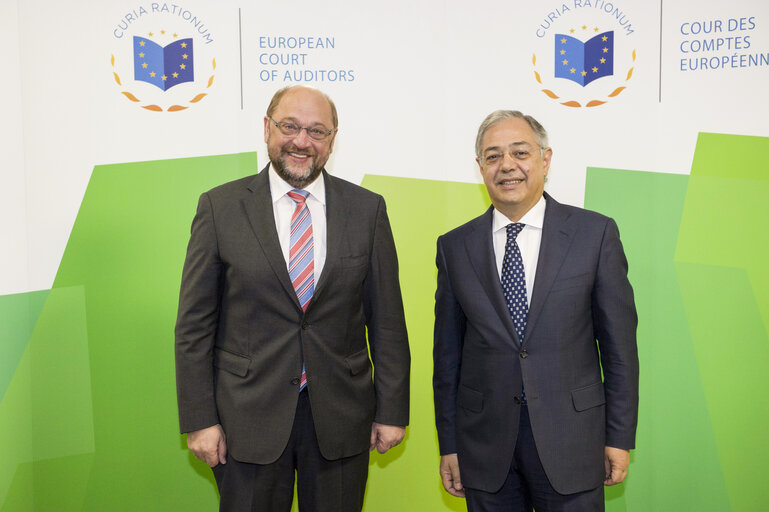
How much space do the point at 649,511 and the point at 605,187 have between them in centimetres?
159

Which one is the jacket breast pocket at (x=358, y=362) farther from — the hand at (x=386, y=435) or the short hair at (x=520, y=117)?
the short hair at (x=520, y=117)

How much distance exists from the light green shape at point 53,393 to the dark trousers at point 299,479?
1.33 metres

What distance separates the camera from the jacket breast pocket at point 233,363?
2.05 metres

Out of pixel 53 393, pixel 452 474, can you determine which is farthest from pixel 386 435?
pixel 53 393

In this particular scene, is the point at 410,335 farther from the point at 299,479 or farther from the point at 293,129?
the point at 293,129

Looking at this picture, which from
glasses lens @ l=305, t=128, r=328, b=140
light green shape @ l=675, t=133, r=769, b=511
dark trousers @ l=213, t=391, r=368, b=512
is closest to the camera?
dark trousers @ l=213, t=391, r=368, b=512

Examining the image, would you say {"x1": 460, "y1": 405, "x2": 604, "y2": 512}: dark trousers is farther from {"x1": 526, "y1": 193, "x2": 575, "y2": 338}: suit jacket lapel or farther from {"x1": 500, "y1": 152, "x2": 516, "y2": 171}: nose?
{"x1": 500, "y1": 152, "x2": 516, "y2": 171}: nose

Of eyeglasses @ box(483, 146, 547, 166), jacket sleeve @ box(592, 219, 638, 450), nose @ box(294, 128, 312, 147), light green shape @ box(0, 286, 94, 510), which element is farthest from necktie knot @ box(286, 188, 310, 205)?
light green shape @ box(0, 286, 94, 510)

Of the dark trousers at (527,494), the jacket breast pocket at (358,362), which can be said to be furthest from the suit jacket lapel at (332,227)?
the dark trousers at (527,494)

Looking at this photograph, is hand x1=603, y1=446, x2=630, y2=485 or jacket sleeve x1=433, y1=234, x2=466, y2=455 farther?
jacket sleeve x1=433, y1=234, x2=466, y2=455

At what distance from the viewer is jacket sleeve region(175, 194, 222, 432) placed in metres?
2.04

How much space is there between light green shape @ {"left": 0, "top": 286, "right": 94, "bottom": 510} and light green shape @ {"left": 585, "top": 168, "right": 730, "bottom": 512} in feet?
8.51

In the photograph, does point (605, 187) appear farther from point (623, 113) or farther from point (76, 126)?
point (76, 126)

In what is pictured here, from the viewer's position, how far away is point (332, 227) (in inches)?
84.3
